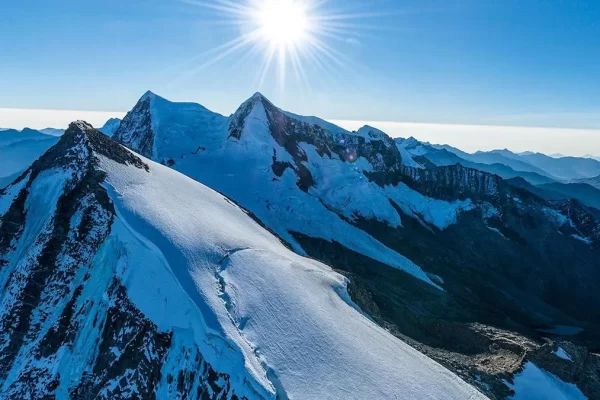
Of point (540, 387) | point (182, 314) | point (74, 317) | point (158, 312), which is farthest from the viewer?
point (540, 387)

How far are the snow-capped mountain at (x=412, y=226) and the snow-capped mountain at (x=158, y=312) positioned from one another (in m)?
11.9

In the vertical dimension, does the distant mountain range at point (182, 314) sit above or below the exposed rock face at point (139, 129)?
below

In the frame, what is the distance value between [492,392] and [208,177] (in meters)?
82.4

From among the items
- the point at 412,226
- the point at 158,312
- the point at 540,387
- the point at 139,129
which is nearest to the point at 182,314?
the point at 158,312

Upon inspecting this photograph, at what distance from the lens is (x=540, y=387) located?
125ft

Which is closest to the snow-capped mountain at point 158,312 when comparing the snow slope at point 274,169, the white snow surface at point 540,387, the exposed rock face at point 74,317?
the exposed rock face at point 74,317

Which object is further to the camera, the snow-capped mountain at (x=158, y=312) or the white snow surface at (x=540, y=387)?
the white snow surface at (x=540, y=387)

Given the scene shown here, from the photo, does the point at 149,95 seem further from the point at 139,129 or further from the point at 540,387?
the point at 540,387

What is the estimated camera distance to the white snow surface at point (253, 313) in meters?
22.8

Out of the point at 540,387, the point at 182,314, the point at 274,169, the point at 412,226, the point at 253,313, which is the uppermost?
the point at 274,169

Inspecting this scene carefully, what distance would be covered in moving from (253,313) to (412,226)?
12940 cm

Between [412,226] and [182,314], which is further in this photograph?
[412,226]

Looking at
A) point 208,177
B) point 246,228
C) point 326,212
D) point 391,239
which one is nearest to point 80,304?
point 246,228

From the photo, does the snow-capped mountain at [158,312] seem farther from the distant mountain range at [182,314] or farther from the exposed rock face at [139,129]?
the exposed rock face at [139,129]
